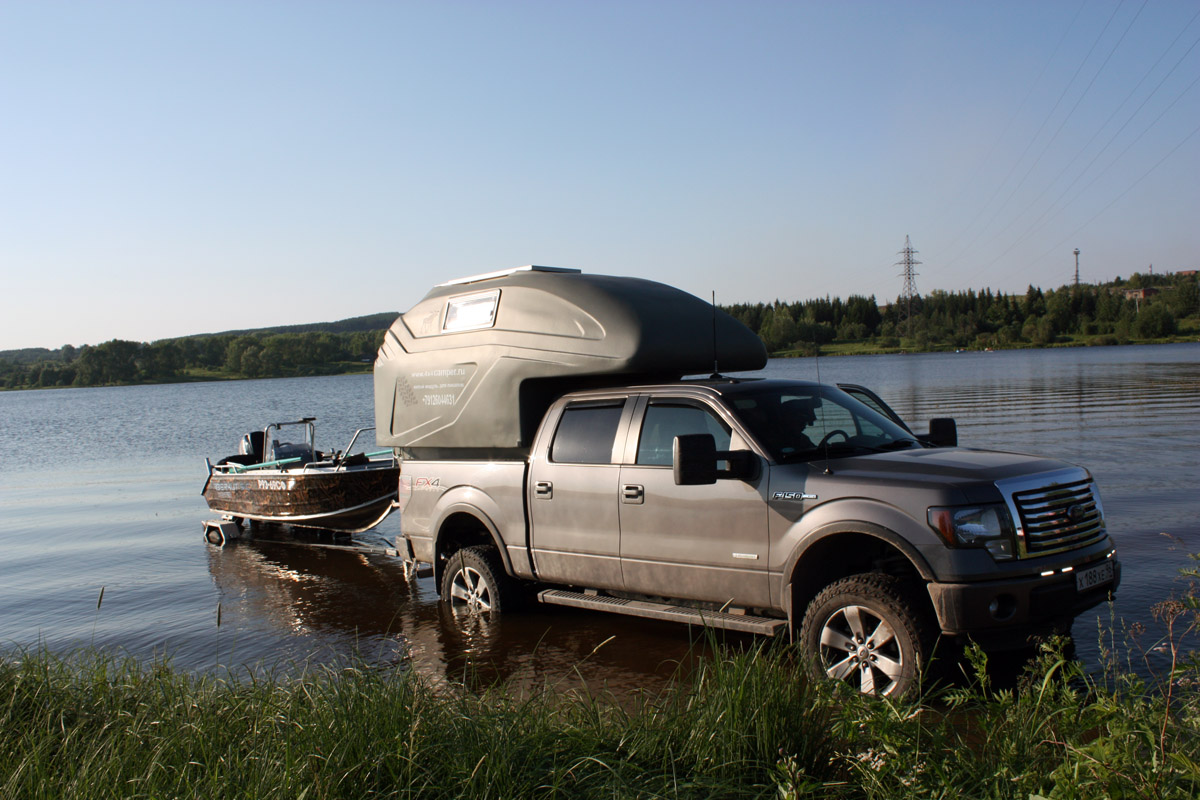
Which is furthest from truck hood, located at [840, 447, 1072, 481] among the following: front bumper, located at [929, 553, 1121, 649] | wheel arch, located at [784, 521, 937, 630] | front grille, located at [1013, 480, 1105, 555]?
front bumper, located at [929, 553, 1121, 649]

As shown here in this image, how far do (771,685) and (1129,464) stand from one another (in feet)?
52.2

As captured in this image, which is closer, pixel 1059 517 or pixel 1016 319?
pixel 1059 517

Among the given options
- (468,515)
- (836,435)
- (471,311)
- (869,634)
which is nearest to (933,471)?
(869,634)

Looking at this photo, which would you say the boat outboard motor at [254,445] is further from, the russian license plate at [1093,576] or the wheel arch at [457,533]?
the russian license plate at [1093,576]

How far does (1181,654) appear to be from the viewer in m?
6.59

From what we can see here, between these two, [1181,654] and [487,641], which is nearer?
[1181,654]

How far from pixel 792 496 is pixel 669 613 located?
1296mm

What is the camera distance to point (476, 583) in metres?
8.73

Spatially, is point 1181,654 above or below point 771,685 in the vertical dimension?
below

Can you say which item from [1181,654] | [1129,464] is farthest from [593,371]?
[1129,464]

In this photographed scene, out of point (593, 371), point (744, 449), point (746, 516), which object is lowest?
point (746, 516)

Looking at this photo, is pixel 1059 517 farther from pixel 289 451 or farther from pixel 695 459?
pixel 289 451

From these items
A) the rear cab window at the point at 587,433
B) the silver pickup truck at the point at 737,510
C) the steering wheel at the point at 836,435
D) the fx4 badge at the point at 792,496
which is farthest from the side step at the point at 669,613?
the steering wheel at the point at 836,435

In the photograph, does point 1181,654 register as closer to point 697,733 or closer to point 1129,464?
point 697,733
